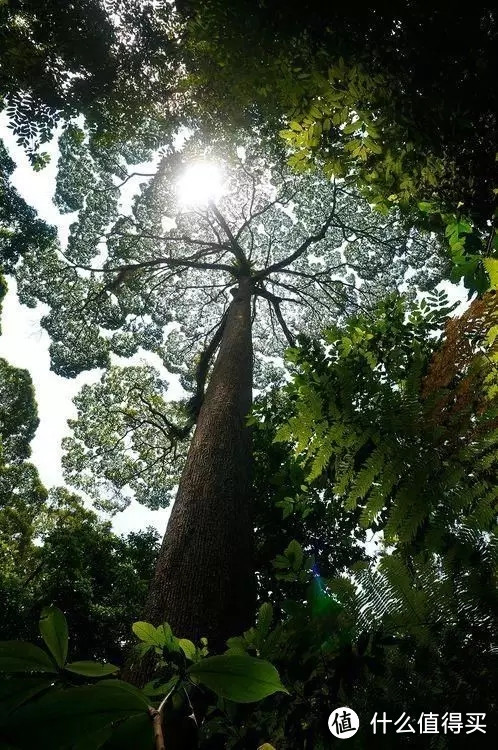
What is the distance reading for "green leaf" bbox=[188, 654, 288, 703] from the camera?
2.00 feet

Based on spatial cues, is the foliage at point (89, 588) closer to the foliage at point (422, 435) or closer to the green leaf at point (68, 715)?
the foliage at point (422, 435)

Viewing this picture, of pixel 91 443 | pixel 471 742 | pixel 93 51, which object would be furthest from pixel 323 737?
pixel 91 443

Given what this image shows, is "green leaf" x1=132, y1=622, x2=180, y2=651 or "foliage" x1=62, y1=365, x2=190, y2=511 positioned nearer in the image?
"green leaf" x1=132, y1=622, x2=180, y2=651

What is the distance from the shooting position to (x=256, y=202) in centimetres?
958

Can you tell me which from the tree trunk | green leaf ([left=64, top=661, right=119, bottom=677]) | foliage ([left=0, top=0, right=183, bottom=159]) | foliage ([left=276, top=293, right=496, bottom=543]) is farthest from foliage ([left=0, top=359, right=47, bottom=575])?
green leaf ([left=64, top=661, right=119, bottom=677])

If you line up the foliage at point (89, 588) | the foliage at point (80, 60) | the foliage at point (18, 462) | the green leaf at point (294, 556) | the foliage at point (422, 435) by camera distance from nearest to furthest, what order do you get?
1. the green leaf at point (294, 556)
2. the foliage at point (422, 435)
3. the foliage at point (80, 60)
4. the foliage at point (89, 588)
5. the foliage at point (18, 462)

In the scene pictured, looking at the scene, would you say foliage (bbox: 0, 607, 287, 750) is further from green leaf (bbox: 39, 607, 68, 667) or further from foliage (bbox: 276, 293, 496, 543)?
foliage (bbox: 276, 293, 496, 543)

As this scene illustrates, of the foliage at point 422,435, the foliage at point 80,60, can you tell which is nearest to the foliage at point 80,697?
the foliage at point 422,435

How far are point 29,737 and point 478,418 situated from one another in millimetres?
1782

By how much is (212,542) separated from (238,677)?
2.27m

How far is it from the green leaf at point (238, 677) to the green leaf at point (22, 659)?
0.20 metres

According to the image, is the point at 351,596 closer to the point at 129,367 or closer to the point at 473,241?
the point at 473,241

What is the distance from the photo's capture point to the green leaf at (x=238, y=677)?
0.61 meters

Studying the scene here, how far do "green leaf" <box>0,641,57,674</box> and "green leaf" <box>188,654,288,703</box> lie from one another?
0.20 metres
